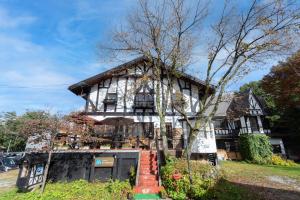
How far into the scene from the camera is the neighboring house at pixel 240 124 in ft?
81.0

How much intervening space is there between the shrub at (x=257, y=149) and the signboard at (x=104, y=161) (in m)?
16.5

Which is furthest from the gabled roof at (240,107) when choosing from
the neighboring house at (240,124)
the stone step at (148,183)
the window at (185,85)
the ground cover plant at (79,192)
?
the ground cover plant at (79,192)

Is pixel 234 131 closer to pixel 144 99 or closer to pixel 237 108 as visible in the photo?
pixel 237 108

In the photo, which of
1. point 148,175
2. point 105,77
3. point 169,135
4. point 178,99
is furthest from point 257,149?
point 105,77

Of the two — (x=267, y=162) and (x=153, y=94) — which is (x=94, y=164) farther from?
(x=267, y=162)

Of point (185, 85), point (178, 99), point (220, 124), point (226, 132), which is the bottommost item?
point (226, 132)

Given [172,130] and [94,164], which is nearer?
[94,164]

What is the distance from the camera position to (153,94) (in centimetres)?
1823

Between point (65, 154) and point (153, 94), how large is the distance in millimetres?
9508

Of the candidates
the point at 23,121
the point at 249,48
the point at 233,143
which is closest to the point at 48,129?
the point at 23,121

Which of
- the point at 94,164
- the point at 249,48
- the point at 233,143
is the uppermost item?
the point at 249,48

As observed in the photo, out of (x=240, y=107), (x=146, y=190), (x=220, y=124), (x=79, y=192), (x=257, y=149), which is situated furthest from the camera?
(x=220, y=124)

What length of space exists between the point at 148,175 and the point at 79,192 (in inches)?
148

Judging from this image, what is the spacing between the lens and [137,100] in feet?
58.6
